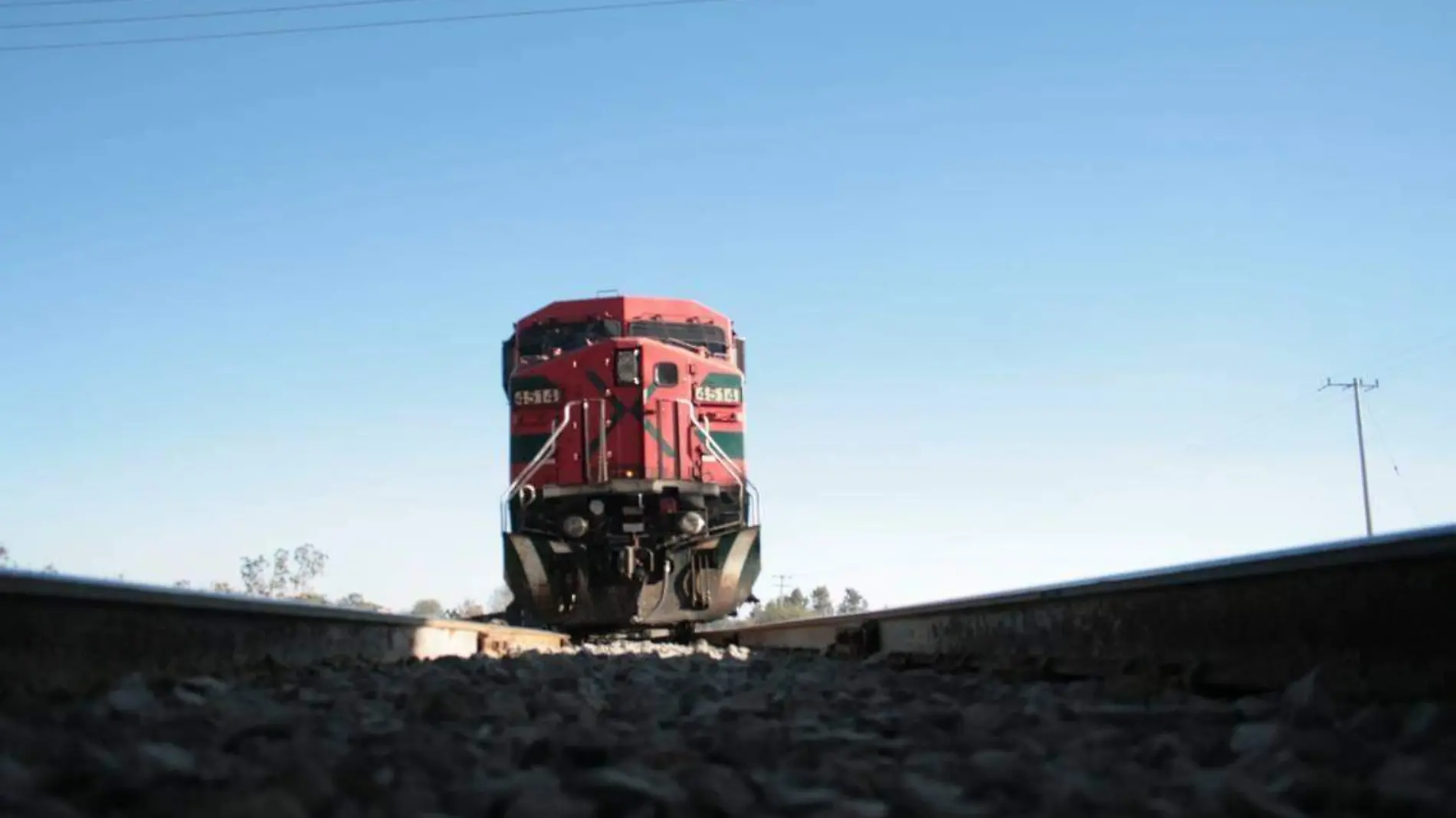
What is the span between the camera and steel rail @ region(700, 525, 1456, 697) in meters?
2.83

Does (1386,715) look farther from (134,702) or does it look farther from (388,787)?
(134,702)

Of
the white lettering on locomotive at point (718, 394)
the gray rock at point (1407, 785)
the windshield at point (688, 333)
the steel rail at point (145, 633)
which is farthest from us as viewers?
the windshield at point (688, 333)

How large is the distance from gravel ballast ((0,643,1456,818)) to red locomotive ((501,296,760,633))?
24.3 ft

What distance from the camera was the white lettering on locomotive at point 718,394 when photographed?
1201cm

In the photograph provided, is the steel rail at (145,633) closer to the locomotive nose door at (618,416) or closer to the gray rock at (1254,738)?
the gray rock at (1254,738)

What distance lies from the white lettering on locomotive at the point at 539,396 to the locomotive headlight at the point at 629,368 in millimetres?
637

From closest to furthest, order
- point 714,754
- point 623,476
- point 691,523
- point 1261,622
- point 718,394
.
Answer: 1. point 714,754
2. point 1261,622
3. point 691,523
4. point 623,476
5. point 718,394

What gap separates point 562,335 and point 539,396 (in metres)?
0.88

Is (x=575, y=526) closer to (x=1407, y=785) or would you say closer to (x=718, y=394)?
(x=718, y=394)

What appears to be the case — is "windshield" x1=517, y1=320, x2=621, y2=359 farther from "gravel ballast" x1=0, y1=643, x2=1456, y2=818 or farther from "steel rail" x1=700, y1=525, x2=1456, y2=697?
"gravel ballast" x1=0, y1=643, x2=1456, y2=818

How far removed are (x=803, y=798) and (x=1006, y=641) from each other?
3.58 m

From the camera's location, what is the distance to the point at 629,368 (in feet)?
38.0

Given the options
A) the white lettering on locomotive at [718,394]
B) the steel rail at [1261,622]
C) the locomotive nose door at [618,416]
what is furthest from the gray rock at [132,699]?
the white lettering on locomotive at [718,394]

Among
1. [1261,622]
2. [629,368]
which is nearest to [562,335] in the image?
[629,368]
